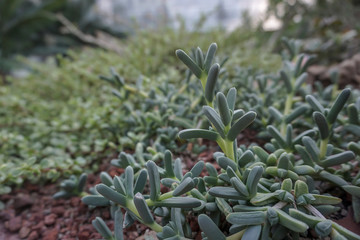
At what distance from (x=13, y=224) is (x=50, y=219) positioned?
0.11 metres

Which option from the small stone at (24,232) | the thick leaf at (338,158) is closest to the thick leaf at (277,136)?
the thick leaf at (338,158)

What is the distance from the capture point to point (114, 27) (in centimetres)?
718

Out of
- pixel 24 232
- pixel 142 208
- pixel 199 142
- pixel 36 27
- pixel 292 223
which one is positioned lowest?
pixel 292 223

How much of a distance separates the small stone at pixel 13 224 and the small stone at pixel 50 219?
0.28 ft

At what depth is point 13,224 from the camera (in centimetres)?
81

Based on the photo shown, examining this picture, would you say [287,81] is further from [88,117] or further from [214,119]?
[88,117]

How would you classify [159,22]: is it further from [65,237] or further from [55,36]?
[55,36]

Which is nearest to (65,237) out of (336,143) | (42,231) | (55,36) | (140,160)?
(42,231)

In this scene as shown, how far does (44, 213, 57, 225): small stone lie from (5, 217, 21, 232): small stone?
8cm

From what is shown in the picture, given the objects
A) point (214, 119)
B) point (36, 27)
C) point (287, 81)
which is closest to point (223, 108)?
point (214, 119)

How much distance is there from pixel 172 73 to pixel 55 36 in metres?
6.22

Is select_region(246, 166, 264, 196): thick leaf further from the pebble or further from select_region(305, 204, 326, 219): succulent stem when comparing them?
the pebble

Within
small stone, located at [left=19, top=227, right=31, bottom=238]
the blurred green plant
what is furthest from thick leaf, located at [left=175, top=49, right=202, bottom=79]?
the blurred green plant

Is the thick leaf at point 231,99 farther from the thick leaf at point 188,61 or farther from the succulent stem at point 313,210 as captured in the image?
the succulent stem at point 313,210
